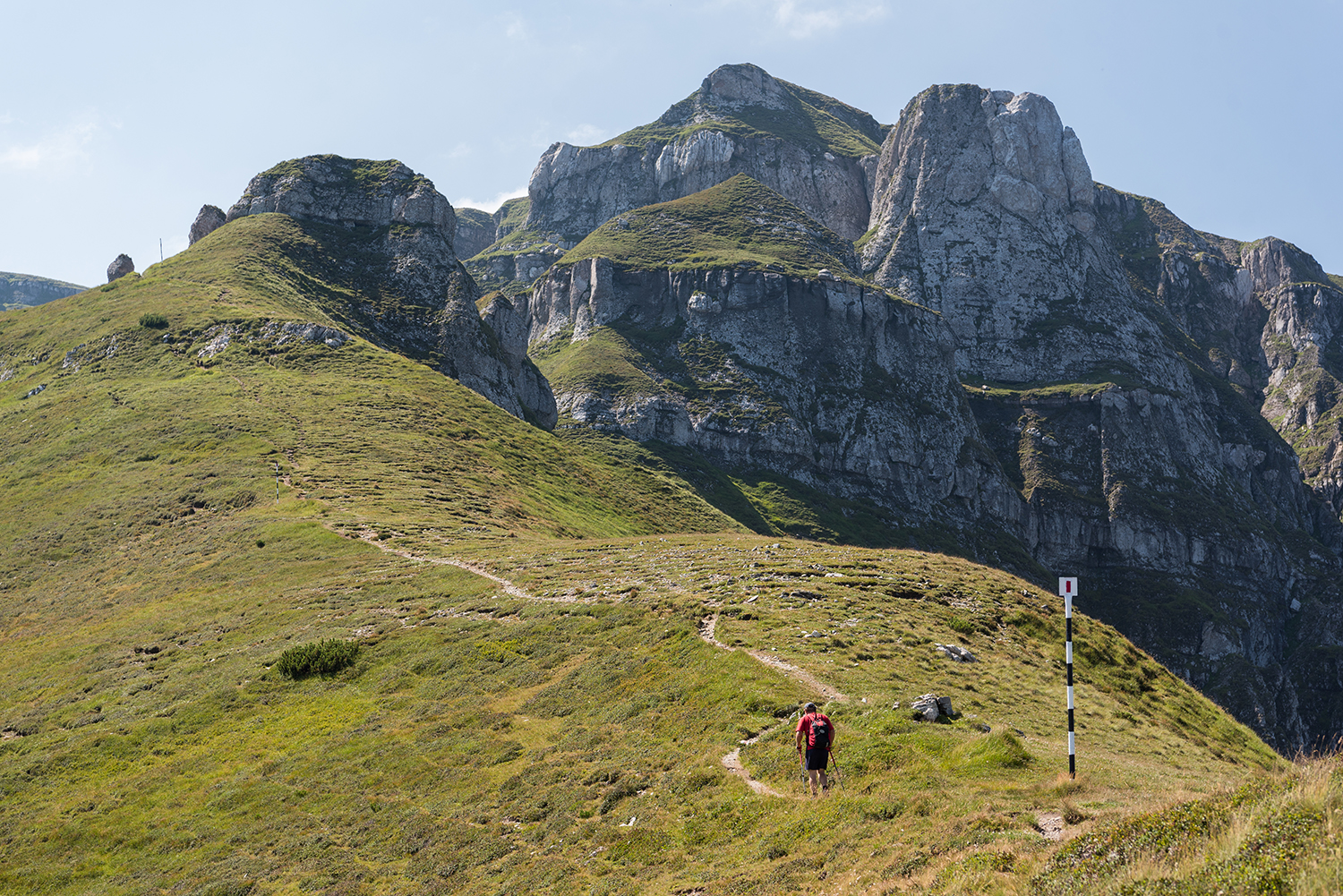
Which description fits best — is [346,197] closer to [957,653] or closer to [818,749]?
[957,653]

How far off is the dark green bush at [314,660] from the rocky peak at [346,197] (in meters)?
147

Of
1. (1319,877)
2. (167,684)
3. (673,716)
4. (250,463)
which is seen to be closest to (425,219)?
(250,463)

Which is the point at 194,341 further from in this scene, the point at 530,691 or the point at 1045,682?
the point at 1045,682

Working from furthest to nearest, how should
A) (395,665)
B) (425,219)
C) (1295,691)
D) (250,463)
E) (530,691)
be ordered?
(1295,691)
(425,219)
(250,463)
(395,665)
(530,691)

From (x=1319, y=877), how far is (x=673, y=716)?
16.1 metres

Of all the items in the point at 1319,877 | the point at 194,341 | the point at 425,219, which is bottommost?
the point at 1319,877

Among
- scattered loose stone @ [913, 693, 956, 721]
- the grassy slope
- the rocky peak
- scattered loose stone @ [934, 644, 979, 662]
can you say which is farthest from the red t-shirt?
the rocky peak

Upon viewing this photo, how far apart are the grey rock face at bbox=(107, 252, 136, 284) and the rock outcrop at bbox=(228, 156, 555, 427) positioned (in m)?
24.0

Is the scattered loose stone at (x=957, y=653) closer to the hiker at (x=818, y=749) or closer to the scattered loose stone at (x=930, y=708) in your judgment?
the scattered loose stone at (x=930, y=708)

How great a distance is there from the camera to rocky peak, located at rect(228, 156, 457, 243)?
165125mm

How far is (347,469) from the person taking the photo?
71.0m

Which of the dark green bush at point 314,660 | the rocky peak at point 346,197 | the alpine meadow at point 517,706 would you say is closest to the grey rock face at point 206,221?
the rocky peak at point 346,197

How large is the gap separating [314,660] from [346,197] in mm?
161010

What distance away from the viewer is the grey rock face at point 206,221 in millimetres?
171250
